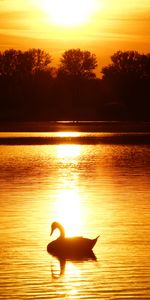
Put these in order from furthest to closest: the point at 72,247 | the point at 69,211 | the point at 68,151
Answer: the point at 68,151
the point at 69,211
the point at 72,247

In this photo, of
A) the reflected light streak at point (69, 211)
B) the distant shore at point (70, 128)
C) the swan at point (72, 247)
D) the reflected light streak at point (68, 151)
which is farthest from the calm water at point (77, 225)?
the distant shore at point (70, 128)

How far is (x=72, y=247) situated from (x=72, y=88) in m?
78.0

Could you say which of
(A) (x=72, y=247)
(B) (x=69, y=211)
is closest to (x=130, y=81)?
(B) (x=69, y=211)

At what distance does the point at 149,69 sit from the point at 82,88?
6.87 m

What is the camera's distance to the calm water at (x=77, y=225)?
11.6m

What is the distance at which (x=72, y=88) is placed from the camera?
300 feet

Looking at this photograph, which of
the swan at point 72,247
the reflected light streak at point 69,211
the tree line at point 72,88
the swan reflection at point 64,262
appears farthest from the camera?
the tree line at point 72,88

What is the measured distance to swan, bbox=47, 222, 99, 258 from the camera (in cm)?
1363

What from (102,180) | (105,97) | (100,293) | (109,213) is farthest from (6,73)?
(100,293)

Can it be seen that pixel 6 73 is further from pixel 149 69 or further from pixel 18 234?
pixel 18 234

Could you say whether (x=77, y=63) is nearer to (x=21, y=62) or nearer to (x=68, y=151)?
(x=21, y=62)

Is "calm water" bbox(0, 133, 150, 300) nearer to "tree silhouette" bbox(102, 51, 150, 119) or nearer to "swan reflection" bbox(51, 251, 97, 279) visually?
"swan reflection" bbox(51, 251, 97, 279)

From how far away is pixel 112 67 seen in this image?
3661 inches

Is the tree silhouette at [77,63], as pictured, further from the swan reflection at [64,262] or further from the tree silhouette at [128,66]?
the swan reflection at [64,262]
